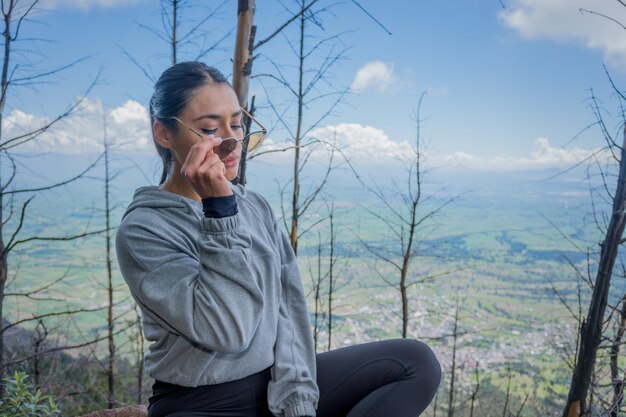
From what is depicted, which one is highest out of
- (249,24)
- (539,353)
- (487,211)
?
(249,24)

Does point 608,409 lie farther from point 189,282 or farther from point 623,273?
point 189,282

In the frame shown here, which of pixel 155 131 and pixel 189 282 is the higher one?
pixel 155 131

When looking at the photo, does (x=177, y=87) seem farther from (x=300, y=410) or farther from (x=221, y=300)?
(x=300, y=410)

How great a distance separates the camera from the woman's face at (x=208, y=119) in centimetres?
125

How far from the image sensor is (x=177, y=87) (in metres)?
1.26

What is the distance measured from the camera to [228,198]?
3.42 ft

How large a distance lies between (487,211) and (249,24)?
37.9 meters

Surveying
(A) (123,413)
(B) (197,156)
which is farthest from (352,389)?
(A) (123,413)

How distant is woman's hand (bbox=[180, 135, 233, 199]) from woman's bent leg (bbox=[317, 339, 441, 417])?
688mm

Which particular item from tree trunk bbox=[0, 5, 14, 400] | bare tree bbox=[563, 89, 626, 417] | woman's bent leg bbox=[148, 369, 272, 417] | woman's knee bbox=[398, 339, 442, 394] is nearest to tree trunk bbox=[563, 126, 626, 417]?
bare tree bbox=[563, 89, 626, 417]

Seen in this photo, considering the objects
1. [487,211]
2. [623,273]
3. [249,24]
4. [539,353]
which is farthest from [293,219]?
[487,211]

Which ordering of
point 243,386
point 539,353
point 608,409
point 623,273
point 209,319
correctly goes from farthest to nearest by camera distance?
point 539,353
point 623,273
point 608,409
point 243,386
point 209,319

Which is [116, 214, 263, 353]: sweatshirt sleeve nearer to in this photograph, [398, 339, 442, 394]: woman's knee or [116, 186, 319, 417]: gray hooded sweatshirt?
[116, 186, 319, 417]: gray hooded sweatshirt

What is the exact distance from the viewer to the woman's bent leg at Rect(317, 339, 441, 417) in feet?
4.25
